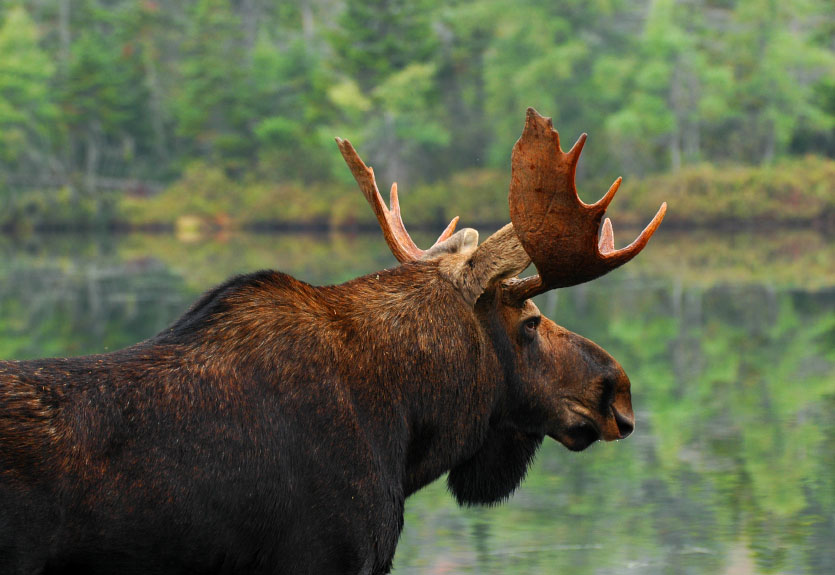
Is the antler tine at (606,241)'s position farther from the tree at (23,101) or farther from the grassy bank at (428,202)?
the tree at (23,101)

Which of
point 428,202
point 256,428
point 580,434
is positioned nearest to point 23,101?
point 428,202

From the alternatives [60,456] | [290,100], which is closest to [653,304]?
[60,456]

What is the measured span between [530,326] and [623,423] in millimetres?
543

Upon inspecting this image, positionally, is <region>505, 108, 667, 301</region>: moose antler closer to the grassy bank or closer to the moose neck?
the moose neck

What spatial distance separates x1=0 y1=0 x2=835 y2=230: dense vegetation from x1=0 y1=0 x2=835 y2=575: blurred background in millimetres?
160

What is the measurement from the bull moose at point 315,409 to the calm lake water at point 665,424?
174 centimetres

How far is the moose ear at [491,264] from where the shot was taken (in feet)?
14.5

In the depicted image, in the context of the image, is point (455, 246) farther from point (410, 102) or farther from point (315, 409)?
point (410, 102)

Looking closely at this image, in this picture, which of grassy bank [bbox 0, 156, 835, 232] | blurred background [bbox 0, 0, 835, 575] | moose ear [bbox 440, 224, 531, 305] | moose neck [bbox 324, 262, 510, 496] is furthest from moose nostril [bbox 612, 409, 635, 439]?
grassy bank [bbox 0, 156, 835, 232]

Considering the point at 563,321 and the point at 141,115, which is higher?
the point at 563,321

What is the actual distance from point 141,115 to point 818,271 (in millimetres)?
52134

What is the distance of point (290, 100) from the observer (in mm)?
66375

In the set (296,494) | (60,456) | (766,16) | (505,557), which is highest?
(60,456)

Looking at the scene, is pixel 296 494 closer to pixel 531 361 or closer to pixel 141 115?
pixel 531 361
